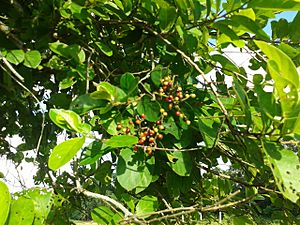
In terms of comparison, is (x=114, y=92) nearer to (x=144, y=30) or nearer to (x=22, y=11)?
(x=144, y=30)

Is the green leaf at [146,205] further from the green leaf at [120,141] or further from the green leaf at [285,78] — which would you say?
the green leaf at [285,78]

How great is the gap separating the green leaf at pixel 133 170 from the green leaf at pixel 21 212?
148 millimetres

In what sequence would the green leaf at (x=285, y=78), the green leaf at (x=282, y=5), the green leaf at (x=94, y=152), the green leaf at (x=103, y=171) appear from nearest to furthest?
the green leaf at (x=285, y=78)
the green leaf at (x=282, y=5)
the green leaf at (x=94, y=152)
the green leaf at (x=103, y=171)

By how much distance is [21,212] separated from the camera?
0.61 meters

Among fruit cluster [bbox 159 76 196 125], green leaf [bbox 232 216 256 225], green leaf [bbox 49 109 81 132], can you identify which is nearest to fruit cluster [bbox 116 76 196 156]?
fruit cluster [bbox 159 76 196 125]

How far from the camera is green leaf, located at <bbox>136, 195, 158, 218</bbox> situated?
817mm

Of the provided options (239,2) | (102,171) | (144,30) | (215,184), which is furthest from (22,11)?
(215,184)

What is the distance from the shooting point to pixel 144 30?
0.89 meters

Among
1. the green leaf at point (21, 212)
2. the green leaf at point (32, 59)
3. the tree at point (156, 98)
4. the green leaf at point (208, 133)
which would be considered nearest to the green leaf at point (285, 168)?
the tree at point (156, 98)

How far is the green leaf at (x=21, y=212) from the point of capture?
0.61 metres

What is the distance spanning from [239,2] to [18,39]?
0.46 metres

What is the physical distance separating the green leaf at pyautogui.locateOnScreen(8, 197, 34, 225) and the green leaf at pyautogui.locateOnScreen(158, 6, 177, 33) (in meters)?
0.38

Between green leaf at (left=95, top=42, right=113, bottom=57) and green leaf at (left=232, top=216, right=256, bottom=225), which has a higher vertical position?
green leaf at (left=95, top=42, right=113, bottom=57)

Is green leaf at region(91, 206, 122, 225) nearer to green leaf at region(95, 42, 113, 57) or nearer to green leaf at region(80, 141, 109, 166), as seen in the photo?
green leaf at region(80, 141, 109, 166)
